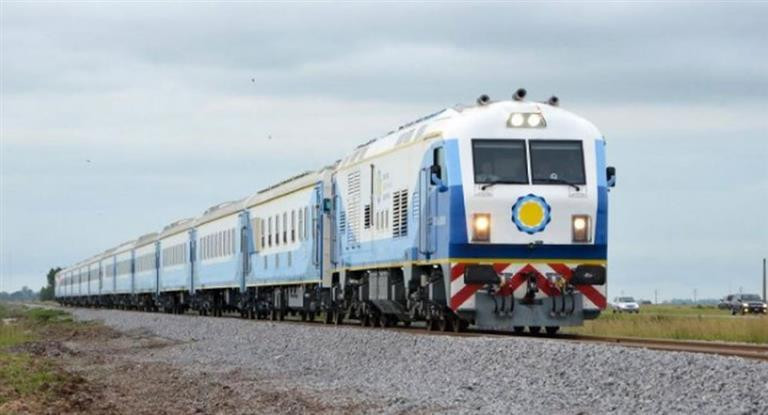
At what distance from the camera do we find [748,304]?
7700cm

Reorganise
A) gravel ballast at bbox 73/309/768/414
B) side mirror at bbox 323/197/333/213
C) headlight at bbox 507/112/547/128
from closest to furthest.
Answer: gravel ballast at bbox 73/309/768/414 < headlight at bbox 507/112/547/128 < side mirror at bbox 323/197/333/213

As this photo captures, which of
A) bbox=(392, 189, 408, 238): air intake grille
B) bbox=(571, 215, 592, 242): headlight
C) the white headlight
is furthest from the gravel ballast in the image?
the white headlight

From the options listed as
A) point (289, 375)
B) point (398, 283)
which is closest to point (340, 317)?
point (398, 283)

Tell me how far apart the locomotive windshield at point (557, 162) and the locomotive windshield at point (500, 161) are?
20 cm

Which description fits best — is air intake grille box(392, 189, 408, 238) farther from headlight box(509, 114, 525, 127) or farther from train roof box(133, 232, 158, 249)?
train roof box(133, 232, 158, 249)

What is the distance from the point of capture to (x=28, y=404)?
53.1 feet

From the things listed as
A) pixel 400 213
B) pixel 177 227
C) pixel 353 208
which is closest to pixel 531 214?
pixel 400 213

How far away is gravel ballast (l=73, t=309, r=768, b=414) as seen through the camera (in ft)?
41.3

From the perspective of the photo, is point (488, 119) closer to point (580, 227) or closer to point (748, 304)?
point (580, 227)

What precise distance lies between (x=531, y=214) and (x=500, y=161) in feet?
3.52

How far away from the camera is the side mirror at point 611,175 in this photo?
2306 cm

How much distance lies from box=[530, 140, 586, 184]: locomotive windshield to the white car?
61.1 m

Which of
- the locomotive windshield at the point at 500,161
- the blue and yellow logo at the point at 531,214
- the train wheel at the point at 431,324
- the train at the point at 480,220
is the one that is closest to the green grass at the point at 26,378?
the train at the point at 480,220

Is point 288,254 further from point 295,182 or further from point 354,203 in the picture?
point 354,203
